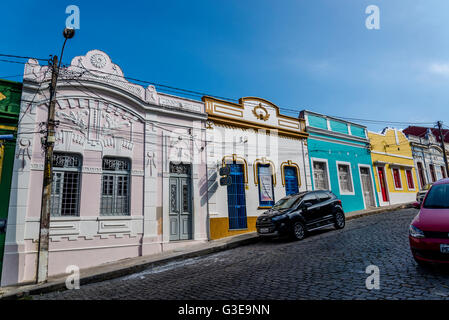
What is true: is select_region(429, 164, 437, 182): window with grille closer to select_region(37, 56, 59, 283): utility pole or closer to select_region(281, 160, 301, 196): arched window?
select_region(281, 160, 301, 196): arched window

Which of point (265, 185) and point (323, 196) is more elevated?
point (265, 185)

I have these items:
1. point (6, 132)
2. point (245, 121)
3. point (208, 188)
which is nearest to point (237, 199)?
point (208, 188)

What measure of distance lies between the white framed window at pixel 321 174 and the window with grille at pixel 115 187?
10.9 m

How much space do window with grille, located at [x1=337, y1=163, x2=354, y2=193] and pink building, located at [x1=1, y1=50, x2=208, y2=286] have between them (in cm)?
1013

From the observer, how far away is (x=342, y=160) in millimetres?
18156

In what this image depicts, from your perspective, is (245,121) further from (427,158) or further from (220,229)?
(427,158)

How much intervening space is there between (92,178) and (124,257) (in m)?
3.12

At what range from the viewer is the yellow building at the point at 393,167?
19953 mm

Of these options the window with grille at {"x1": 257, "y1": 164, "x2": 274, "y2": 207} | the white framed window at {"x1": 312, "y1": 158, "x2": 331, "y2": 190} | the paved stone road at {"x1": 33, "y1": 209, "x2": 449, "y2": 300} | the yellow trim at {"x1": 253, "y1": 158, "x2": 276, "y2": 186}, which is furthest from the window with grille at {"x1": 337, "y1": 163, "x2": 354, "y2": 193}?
the paved stone road at {"x1": 33, "y1": 209, "x2": 449, "y2": 300}

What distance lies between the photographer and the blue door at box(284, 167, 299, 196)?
1530 centimetres

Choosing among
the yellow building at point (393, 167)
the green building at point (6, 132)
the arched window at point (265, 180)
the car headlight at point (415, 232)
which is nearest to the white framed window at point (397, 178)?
the yellow building at point (393, 167)

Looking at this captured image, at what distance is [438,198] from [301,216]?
4.91m

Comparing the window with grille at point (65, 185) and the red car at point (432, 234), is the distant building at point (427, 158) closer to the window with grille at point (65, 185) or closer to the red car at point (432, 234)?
the red car at point (432, 234)
